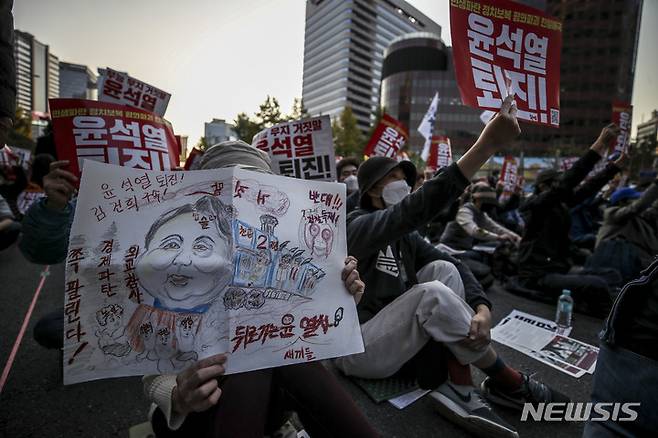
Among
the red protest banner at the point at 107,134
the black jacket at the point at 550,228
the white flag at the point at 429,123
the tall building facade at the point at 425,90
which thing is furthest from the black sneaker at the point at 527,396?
the tall building facade at the point at 425,90

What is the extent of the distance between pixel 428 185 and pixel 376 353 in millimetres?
1069

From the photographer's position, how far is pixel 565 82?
50.1m

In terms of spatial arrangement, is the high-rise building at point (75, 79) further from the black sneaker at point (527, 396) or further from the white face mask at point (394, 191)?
the black sneaker at point (527, 396)

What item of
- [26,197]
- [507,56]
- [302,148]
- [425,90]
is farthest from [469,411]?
[425,90]

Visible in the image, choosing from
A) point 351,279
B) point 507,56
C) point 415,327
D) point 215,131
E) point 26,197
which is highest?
point 215,131

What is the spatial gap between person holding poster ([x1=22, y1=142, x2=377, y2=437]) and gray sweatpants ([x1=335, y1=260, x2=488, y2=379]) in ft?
2.31

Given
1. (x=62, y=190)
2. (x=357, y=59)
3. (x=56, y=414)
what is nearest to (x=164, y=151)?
(x=62, y=190)

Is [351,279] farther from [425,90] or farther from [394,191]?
[425,90]

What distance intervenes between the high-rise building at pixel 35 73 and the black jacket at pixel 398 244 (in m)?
71.0

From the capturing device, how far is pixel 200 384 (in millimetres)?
909

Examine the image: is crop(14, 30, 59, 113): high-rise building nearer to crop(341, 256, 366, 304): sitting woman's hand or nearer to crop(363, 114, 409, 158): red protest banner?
crop(363, 114, 409, 158): red protest banner

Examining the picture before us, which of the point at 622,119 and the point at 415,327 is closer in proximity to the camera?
the point at 415,327

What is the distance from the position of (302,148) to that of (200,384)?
2.26 metres

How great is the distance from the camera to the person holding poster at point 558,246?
3.59 meters
